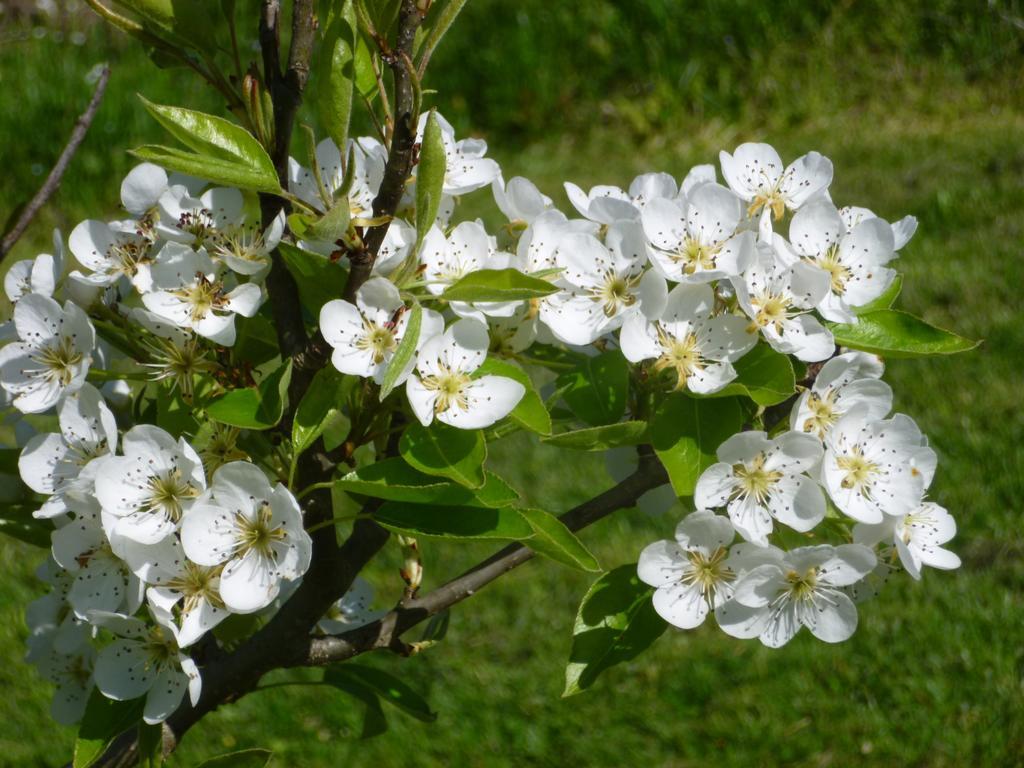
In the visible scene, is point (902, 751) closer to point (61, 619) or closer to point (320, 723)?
point (320, 723)

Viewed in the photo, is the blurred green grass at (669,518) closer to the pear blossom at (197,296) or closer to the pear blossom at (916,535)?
the pear blossom at (916,535)

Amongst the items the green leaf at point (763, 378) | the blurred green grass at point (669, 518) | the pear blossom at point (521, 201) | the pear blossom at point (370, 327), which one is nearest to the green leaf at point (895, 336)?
the green leaf at point (763, 378)

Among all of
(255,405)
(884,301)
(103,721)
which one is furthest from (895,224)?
(103,721)

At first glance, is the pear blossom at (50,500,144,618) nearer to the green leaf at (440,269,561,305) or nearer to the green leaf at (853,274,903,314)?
the green leaf at (440,269,561,305)

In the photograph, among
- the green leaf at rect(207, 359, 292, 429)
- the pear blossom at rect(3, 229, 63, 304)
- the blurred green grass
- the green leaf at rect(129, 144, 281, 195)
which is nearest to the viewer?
the green leaf at rect(129, 144, 281, 195)

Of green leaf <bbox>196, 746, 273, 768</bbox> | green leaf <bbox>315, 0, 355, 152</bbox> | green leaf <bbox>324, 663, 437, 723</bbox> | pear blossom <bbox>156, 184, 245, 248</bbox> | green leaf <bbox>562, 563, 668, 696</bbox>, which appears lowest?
green leaf <bbox>324, 663, 437, 723</bbox>

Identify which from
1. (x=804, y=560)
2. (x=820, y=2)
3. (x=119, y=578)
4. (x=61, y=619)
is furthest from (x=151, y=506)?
(x=820, y=2)

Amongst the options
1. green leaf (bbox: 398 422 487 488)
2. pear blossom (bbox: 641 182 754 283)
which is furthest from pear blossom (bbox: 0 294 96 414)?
pear blossom (bbox: 641 182 754 283)
